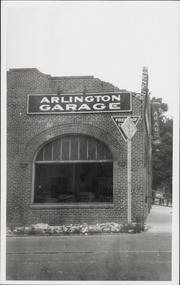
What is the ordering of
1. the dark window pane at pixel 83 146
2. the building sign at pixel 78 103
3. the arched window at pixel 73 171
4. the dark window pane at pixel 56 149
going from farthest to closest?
the dark window pane at pixel 56 149 < the dark window pane at pixel 83 146 < the arched window at pixel 73 171 < the building sign at pixel 78 103

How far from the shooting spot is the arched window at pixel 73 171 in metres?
10.6

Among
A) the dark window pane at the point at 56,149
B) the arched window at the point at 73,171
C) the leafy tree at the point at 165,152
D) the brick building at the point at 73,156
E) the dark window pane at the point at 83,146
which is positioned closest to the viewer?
the leafy tree at the point at 165,152

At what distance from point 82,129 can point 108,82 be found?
1.60 meters

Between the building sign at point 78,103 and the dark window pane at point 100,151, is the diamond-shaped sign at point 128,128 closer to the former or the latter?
the building sign at point 78,103

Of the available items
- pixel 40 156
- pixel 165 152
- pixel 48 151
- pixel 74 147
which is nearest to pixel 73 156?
pixel 74 147

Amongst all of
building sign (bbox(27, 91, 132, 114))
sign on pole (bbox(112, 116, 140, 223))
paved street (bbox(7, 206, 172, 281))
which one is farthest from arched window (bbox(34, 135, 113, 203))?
paved street (bbox(7, 206, 172, 281))

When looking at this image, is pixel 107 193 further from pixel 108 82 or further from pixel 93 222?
pixel 108 82

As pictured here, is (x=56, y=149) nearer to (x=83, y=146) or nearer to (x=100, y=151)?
(x=83, y=146)

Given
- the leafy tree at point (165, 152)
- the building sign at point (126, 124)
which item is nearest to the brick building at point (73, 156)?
the building sign at point (126, 124)

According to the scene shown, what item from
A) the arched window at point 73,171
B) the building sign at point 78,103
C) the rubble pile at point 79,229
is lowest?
the rubble pile at point 79,229

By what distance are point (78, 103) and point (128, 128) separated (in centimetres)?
162

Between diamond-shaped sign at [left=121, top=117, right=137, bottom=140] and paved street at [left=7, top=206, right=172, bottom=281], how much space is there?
286cm

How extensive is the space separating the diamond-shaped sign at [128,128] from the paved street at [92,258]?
286cm

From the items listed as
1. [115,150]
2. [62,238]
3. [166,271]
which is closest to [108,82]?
[115,150]
